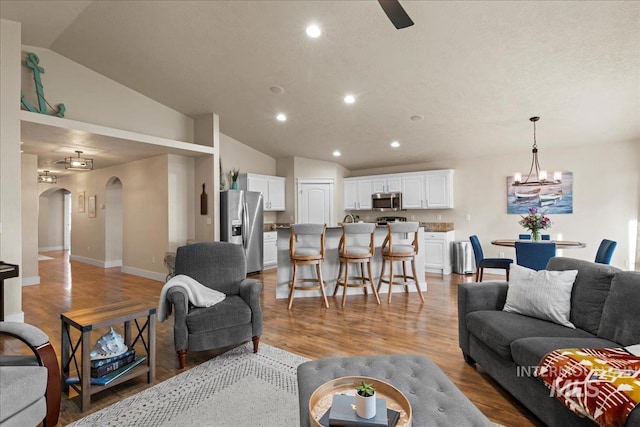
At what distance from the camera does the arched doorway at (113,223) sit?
7.67 metres

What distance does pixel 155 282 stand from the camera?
593 centimetres

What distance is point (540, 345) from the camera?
5.99ft

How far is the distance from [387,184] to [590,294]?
218 inches

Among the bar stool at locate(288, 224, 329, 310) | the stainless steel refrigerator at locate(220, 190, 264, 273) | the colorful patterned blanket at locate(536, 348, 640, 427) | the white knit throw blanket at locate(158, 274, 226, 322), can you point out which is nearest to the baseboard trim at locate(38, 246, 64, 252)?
the stainless steel refrigerator at locate(220, 190, 264, 273)

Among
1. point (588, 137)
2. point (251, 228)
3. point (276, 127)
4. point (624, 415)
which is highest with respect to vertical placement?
point (276, 127)

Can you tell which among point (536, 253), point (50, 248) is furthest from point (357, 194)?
point (50, 248)

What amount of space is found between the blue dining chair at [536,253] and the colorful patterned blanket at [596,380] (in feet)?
8.84

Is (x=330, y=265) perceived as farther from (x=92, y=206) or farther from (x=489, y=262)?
(x=92, y=206)

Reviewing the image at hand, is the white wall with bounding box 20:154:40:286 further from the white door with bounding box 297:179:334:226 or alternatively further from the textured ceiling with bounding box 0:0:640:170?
the white door with bounding box 297:179:334:226

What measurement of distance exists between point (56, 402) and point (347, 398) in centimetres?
170

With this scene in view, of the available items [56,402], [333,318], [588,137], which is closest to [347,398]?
[56,402]

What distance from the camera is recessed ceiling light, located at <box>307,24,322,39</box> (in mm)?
3516

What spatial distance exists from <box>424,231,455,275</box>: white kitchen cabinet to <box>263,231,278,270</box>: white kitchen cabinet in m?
3.22

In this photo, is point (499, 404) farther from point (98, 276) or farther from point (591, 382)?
point (98, 276)
